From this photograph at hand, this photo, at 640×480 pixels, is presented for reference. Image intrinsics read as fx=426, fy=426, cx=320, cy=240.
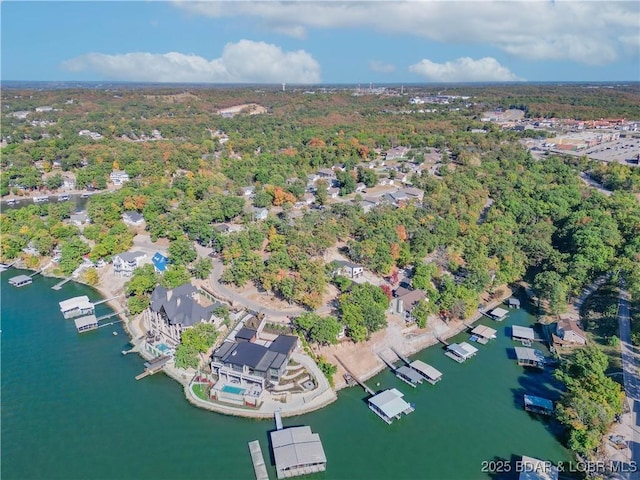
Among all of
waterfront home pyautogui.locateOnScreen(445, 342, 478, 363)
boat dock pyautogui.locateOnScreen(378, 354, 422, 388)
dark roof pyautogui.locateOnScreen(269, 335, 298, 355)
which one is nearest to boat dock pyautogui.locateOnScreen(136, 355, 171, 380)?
dark roof pyautogui.locateOnScreen(269, 335, 298, 355)

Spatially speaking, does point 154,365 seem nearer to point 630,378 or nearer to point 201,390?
point 201,390

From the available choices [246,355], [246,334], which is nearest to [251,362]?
[246,355]

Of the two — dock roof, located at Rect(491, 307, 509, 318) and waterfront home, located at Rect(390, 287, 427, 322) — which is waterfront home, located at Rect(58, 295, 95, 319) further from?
dock roof, located at Rect(491, 307, 509, 318)

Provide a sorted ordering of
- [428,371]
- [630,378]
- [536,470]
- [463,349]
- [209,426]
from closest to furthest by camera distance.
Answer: [536,470]
[209,426]
[630,378]
[428,371]
[463,349]

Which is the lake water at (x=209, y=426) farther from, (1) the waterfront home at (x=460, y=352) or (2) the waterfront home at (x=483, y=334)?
(2) the waterfront home at (x=483, y=334)

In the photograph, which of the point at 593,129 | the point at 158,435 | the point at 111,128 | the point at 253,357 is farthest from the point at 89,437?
the point at 593,129

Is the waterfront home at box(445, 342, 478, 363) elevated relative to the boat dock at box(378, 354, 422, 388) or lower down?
elevated

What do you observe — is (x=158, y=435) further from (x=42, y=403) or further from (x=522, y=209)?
(x=522, y=209)

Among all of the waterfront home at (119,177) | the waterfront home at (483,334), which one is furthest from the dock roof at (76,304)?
the waterfront home at (119,177)
